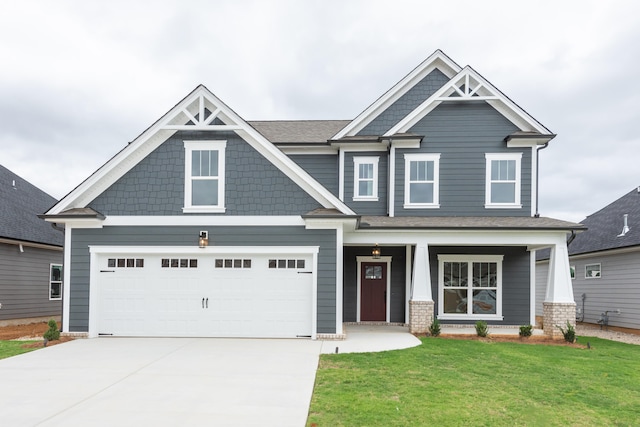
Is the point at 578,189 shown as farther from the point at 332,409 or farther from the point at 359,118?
the point at 332,409

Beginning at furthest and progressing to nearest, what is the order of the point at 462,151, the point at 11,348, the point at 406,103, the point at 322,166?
the point at 322,166 → the point at 406,103 → the point at 462,151 → the point at 11,348

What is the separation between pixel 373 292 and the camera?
1541 cm

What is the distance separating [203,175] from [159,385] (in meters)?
6.31

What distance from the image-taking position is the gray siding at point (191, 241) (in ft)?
38.6

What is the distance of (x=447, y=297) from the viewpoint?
587 inches

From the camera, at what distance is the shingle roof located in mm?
12445

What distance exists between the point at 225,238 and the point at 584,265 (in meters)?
15.3

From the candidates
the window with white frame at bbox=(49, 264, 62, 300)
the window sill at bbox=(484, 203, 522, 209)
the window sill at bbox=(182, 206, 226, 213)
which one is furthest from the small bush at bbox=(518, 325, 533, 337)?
the window with white frame at bbox=(49, 264, 62, 300)

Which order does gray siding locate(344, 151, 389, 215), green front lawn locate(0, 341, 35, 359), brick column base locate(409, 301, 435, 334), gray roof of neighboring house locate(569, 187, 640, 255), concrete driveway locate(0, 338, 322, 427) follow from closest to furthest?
concrete driveway locate(0, 338, 322, 427)
green front lawn locate(0, 341, 35, 359)
brick column base locate(409, 301, 435, 334)
gray siding locate(344, 151, 389, 215)
gray roof of neighboring house locate(569, 187, 640, 255)

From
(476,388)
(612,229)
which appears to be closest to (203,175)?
(476,388)

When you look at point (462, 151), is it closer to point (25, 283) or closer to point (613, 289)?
point (613, 289)

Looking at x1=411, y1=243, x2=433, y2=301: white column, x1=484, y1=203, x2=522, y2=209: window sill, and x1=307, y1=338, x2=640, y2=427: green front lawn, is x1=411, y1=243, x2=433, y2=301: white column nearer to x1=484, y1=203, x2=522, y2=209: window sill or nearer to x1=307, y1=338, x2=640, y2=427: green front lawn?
x1=307, y1=338, x2=640, y2=427: green front lawn

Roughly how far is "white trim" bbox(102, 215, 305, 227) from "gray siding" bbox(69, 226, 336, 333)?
0.13m

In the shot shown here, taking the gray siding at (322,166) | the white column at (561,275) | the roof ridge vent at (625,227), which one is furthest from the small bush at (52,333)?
the roof ridge vent at (625,227)
